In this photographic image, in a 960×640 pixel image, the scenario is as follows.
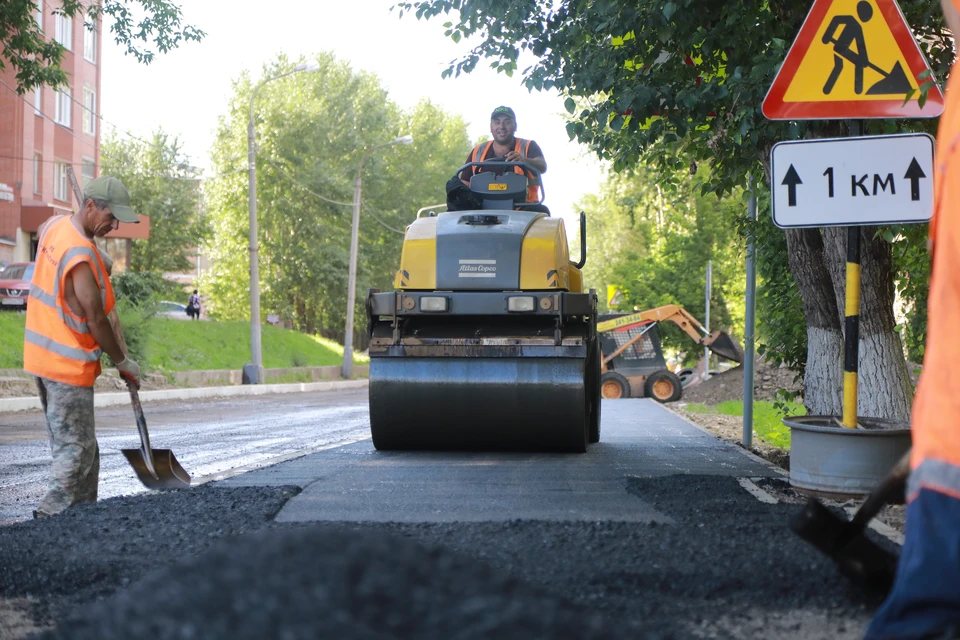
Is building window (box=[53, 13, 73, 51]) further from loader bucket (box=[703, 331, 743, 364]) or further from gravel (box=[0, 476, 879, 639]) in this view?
gravel (box=[0, 476, 879, 639])

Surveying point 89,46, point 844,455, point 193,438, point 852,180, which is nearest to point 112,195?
point 852,180

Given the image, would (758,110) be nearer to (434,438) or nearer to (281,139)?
(434,438)

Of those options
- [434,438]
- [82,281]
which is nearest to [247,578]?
[82,281]

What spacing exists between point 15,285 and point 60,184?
936 centimetres

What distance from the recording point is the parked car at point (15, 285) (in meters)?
30.5

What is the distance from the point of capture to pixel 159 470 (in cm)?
707

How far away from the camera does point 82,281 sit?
19.3ft

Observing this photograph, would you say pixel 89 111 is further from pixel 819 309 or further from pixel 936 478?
pixel 936 478

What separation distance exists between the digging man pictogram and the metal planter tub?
66.3 inches

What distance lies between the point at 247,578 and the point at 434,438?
710 centimetres

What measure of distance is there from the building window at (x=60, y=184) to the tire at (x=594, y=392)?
32.6 metres

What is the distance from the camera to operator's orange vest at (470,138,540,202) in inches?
372

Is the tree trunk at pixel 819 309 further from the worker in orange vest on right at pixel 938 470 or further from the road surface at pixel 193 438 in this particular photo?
the worker in orange vest on right at pixel 938 470

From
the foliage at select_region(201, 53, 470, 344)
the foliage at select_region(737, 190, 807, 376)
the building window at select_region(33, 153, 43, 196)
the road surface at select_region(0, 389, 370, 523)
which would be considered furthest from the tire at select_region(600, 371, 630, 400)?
the foliage at select_region(201, 53, 470, 344)
